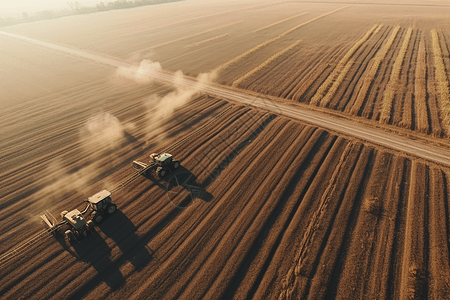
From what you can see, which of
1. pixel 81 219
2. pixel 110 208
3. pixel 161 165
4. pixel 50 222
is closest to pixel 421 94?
pixel 161 165

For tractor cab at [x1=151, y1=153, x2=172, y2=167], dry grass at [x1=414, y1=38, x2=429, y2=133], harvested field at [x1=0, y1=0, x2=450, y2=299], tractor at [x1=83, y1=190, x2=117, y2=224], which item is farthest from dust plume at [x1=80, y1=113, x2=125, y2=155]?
dry grass at [x1=414, y1=38, x2=429, y2=133]

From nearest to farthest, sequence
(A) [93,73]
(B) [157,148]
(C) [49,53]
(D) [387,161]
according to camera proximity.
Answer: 1. (D) [387,161]
2. (B) [157,148]
3. (A) [93,73]
4. (C) [49,53]

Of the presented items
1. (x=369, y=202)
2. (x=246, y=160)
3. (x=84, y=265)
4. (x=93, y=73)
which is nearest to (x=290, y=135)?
(x=246, y=160)

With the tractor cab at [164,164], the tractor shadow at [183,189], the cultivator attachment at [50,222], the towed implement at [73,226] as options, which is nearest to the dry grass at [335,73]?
the tractor shadow at [183,189]

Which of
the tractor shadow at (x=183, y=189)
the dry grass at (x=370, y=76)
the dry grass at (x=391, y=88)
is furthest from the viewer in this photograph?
the dry grass at (x=370, y=76)

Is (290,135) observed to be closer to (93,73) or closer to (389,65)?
(389,65)

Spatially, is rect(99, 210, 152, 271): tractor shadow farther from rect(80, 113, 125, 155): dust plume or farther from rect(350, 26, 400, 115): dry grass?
rect(350, 26, 400, 115): dry grass

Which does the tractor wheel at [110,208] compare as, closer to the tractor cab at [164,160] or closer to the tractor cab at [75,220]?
the tractor cab at [75,220]
